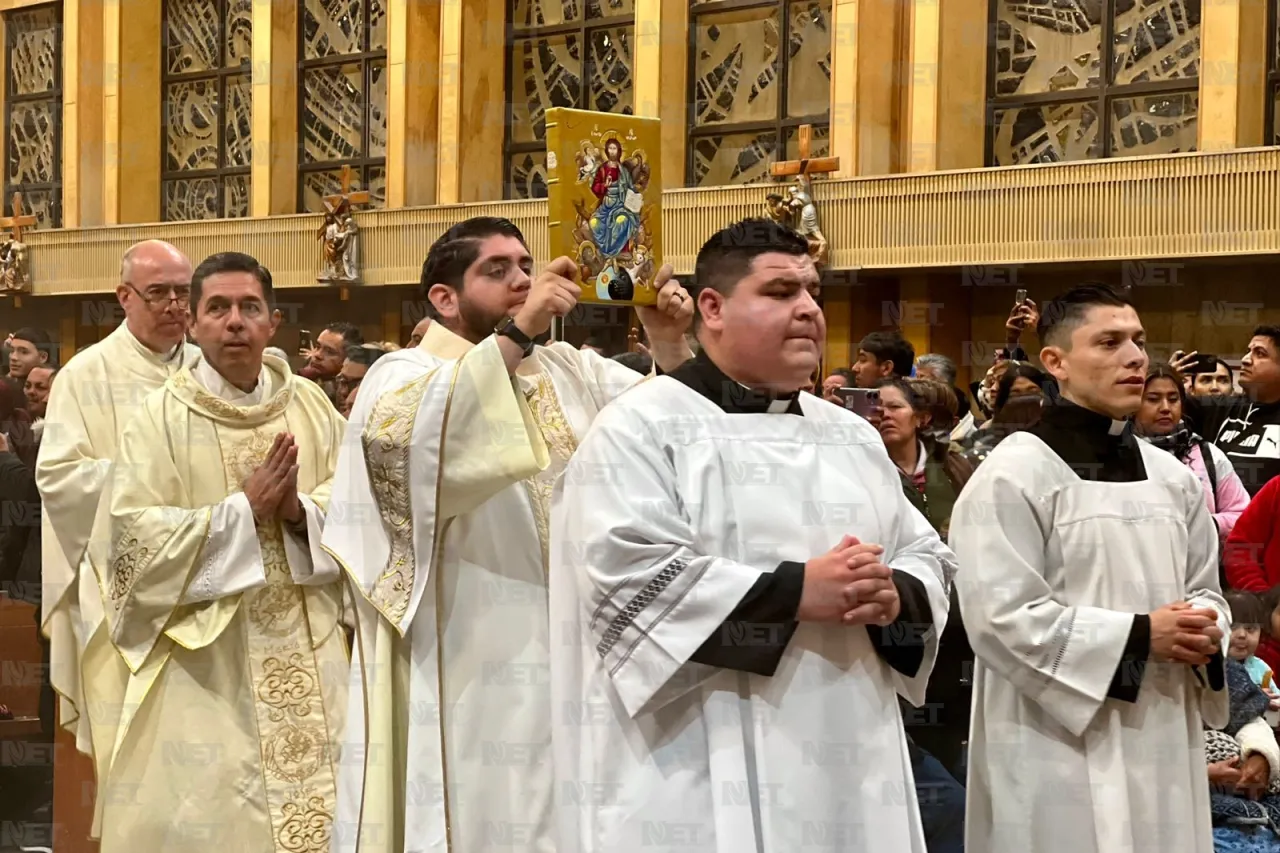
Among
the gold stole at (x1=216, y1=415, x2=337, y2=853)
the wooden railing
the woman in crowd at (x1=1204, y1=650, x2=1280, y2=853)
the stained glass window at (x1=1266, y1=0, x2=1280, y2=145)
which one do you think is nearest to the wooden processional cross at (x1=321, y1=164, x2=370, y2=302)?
the wooden railing

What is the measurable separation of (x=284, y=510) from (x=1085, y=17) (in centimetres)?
909

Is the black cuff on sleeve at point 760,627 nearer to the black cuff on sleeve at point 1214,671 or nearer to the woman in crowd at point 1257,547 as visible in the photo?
the black cuff on sleeve at point 1214,671

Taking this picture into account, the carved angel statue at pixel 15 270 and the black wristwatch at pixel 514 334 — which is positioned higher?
the carved angel statue at pixel 15 270

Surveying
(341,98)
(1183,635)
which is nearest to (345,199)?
(341,98)

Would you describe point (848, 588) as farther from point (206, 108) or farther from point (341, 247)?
point (206, 108)

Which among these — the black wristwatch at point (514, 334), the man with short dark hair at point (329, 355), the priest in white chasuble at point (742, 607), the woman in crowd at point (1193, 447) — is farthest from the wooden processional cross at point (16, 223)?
the priest in white chasuble at point (742, 607)

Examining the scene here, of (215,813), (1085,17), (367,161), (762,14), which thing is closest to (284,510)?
(215,813)

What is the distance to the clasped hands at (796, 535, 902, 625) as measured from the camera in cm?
330

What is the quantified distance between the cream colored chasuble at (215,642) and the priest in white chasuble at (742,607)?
1.52m

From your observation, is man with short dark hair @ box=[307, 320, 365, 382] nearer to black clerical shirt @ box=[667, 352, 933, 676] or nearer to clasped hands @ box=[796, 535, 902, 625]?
black clerical shirt @ box=[667, 352, 933, 676]

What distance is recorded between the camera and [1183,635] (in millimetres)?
3959

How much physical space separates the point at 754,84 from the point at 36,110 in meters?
Answer: 9.09

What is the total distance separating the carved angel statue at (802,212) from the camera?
12.6 metres

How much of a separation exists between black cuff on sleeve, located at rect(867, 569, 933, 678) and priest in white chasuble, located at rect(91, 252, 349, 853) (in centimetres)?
192
